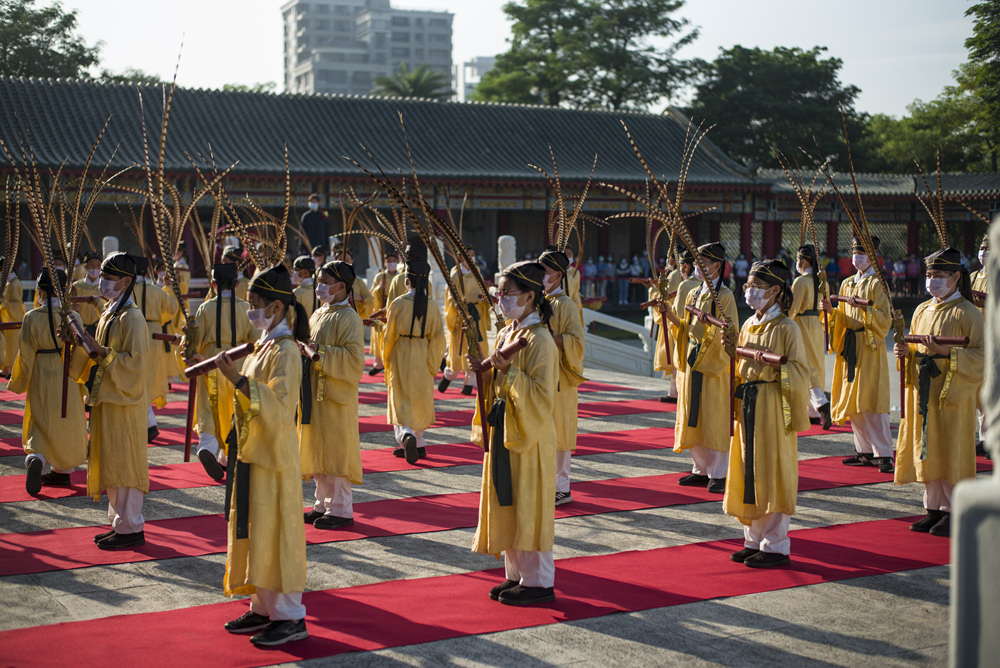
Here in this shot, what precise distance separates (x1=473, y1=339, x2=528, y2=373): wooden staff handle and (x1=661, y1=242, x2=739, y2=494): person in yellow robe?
107 inches

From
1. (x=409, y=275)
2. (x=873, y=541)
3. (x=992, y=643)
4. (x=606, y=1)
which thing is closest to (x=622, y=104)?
(x=606, y=1)

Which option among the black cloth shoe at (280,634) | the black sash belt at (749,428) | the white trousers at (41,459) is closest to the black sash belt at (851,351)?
the black sash belt at (749,428)

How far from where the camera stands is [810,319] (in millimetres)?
9500

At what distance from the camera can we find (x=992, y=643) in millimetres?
1755

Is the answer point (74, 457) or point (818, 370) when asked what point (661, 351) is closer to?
point (818, 370)

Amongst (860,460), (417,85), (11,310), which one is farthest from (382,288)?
(417,85)

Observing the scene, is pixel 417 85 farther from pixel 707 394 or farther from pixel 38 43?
pixel 707 394

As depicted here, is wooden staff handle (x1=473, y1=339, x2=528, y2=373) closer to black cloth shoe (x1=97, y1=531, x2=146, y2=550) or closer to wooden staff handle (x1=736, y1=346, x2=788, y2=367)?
wooden staff handle (x1=736, y1=346, x2=788, y2=367)

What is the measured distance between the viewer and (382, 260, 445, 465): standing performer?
809 centimetres

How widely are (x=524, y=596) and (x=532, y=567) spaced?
142 millimetres

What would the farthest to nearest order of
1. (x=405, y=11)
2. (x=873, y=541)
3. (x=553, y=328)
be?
(x=405, y=11) < (x=553, y=328) < (x=873, y=541)

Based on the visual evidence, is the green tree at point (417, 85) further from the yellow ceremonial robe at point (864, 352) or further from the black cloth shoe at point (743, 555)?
the black cloth shoe at point (743, 555)

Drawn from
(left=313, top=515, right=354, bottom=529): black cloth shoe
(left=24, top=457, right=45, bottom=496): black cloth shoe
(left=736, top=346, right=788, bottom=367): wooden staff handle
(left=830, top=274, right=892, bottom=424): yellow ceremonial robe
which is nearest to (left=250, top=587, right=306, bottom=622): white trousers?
(left=313, top=515, right=354, bottom=529): black cloth shoe

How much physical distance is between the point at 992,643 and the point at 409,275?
21.6ft
